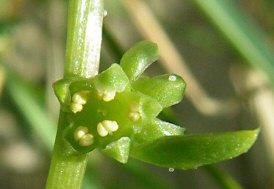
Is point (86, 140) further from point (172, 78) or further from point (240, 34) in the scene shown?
point (240, 34)

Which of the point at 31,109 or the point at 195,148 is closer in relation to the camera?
the point at 195,148

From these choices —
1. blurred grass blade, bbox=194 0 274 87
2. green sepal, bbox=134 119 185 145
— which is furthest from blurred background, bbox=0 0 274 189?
green sepal, bbox=134 119 185 145

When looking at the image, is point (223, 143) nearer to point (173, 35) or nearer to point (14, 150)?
point (173, 35)

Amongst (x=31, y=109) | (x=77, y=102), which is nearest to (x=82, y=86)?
(x=77, y=102)

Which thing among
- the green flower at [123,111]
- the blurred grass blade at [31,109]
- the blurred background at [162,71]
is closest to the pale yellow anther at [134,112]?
the green flower at [123,111]

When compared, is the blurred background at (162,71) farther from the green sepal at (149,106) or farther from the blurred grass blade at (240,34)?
the green sepal at (149,106)
